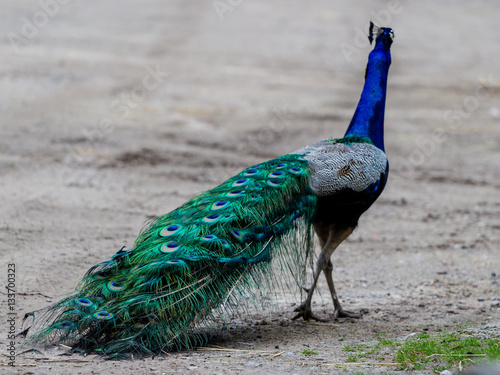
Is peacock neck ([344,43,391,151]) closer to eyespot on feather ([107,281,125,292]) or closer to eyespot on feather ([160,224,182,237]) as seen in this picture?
eyespot on feather ([160,224,182,237])

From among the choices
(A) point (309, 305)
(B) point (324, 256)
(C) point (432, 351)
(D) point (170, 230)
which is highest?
(D) point (170, 230)

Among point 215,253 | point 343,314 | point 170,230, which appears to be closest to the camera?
point 215,253

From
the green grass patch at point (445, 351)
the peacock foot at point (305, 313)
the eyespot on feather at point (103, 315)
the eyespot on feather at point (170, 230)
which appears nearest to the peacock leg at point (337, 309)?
the peacock foot at point (305, 313)

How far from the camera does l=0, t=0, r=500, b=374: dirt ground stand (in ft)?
19.5

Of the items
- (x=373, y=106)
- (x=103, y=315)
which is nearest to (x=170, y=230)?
(x=103, y=315)

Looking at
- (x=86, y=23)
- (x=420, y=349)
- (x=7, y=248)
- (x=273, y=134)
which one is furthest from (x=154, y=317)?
(x=86, y=23)

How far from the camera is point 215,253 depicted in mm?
4867

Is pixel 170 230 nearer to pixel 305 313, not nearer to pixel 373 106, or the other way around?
pixel 305 313

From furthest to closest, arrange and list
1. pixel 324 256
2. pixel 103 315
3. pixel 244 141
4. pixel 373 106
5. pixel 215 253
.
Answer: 1. pixel 244 141
2. pixel 373 106
3. pixel 324 256
4. pixel 215 253
5. pixel 103 315

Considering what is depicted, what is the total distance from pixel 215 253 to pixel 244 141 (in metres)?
7.05

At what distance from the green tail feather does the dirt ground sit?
0.19 m

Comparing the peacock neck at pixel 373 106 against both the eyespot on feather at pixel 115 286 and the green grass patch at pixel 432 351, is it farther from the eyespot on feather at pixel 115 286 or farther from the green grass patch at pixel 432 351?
the eyespot on feather at pixel 115 286

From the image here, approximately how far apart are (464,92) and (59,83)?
356 inches

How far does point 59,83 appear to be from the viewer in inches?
547
